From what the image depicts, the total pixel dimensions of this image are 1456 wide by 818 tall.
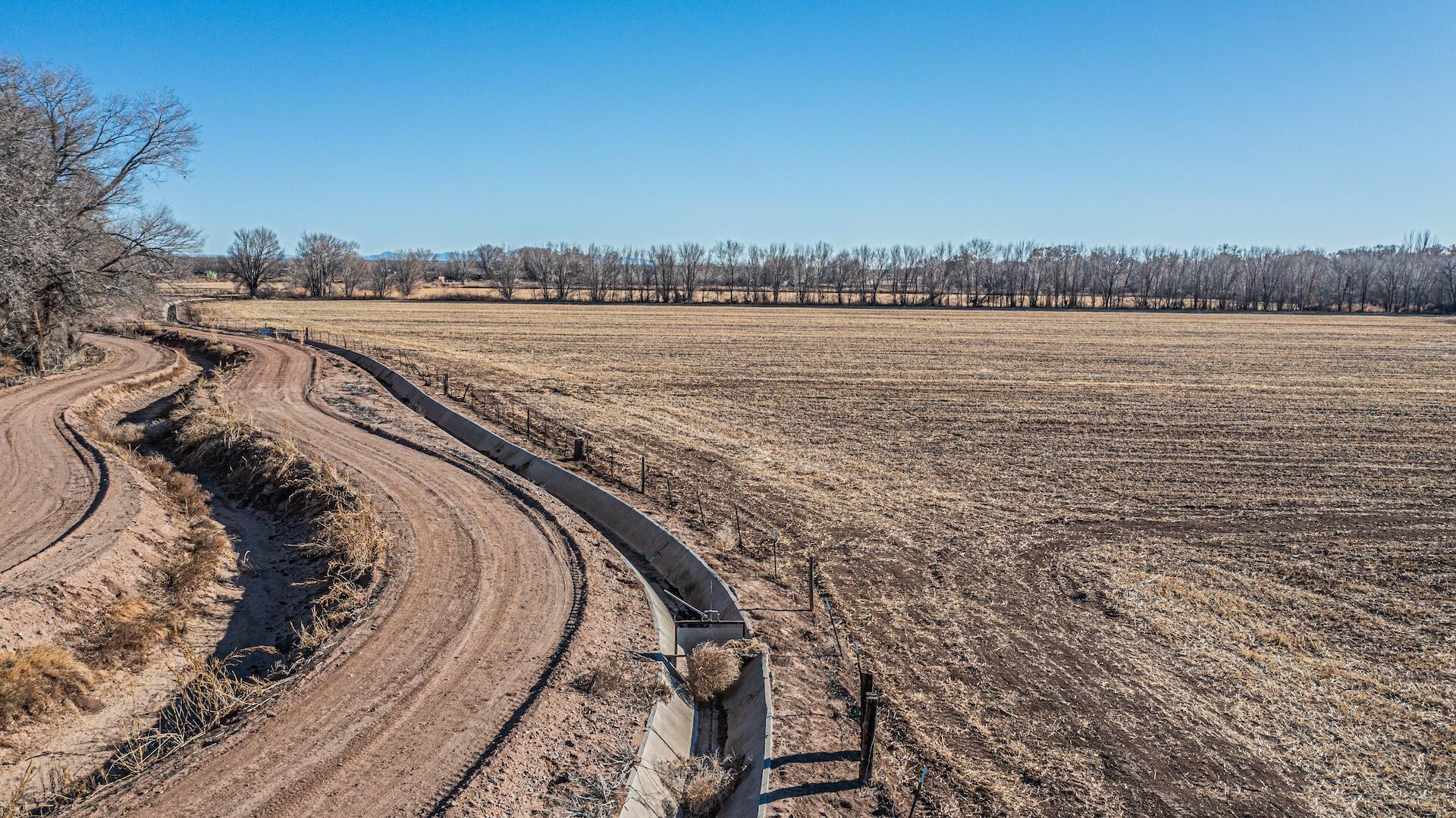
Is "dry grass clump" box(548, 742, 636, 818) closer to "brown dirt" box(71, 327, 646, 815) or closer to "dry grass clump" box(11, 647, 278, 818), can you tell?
"brown dirt" box(71, 327, 646, 815)

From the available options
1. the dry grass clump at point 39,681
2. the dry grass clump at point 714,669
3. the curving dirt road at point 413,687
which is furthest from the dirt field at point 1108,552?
the dry grass clump at point 39,681

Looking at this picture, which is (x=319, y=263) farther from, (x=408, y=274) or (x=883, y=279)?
(x=883, y=279)

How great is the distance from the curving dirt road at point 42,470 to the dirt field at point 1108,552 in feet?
43.2

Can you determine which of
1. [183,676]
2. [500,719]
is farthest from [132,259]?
[500,719]

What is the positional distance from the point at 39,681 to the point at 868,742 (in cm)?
1195

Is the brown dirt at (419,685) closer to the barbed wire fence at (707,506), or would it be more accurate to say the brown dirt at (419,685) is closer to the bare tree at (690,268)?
the barbed wire fence at (707,506)

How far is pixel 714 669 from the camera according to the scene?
12391mm

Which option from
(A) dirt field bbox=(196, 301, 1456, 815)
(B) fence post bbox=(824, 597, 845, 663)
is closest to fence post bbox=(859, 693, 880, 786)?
(A) dirt field bbox=(196, 301, 1456, 815)

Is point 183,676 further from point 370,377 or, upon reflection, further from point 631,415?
point 370,377

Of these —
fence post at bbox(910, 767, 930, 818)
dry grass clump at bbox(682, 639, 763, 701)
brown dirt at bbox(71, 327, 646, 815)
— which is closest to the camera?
fence post at bbox(910, 767, 930, 818)

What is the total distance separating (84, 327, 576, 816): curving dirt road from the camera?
29.9 feet

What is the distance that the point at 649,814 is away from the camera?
936cm

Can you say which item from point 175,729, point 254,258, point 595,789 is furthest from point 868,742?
point 254,258

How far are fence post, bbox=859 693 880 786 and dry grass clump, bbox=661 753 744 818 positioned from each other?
5.34ft
